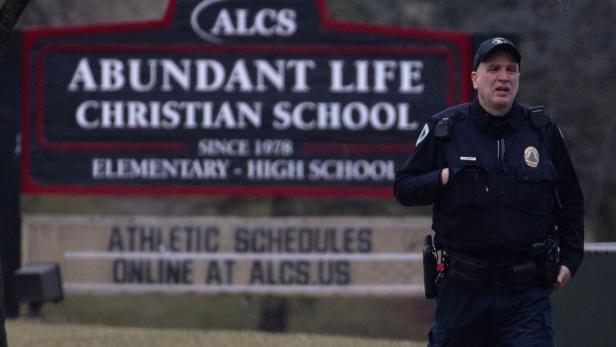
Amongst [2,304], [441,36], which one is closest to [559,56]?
[441,36]

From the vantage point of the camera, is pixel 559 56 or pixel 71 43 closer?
pixel 71 43

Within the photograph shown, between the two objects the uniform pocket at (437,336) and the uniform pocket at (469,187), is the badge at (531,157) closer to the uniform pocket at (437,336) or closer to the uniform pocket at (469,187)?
the uniform pocket at (469,187)

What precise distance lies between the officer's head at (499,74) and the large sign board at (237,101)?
6.50 metres

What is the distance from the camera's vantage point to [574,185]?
586 cm

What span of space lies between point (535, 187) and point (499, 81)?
0.45 m

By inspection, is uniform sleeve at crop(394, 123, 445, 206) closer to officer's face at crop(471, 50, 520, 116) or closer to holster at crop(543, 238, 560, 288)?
officer's face at crop(471, 50, 520, 116)

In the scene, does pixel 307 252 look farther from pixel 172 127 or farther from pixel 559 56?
pixel 559 56

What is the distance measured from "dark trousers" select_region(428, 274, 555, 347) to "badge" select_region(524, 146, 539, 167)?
1.64 feet

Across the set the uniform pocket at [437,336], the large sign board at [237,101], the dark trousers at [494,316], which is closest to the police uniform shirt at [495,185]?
the dark trousers at [494,316]

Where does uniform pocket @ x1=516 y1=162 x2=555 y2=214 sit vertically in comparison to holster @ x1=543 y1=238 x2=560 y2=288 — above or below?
above

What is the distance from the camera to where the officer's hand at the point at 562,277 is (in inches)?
229

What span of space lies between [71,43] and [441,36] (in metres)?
3.23

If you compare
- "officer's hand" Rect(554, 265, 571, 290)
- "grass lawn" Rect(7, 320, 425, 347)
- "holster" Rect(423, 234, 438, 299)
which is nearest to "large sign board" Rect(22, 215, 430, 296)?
"grass lawn" Rect(7, 320, 425, 347)

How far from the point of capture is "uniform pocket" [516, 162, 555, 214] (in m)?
5.66
